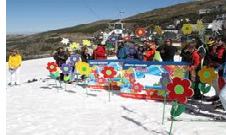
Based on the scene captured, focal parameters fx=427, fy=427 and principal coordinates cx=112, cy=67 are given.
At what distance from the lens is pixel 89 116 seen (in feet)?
34.3

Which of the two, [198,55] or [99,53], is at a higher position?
[99,53]

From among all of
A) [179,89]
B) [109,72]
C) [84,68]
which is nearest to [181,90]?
[179,89]

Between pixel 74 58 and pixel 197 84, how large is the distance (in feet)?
20.0

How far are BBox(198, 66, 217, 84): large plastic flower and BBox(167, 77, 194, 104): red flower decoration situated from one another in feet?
5.84

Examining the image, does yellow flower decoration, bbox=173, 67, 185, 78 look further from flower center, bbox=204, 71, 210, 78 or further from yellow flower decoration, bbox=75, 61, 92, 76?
yellow flower decoration, bbox=75, 61, 92, 76

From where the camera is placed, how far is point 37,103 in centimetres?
1238

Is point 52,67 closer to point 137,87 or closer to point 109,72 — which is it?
point 109,72

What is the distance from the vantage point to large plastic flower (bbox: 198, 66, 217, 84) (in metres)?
10.2

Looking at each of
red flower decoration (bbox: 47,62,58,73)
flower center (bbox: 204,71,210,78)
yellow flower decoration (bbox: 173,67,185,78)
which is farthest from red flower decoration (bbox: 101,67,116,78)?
flower center (bbox: 204,71,210,78)

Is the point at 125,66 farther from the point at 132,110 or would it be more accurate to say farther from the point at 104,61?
the point at 132,110

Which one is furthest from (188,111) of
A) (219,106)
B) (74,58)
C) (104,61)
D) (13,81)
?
(13,81)

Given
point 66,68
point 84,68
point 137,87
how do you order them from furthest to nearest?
point 66,68 < point 84,68 < point 137,87

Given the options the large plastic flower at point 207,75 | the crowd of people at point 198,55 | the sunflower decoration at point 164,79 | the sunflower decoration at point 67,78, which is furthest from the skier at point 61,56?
the large plastic flower at point 207,75

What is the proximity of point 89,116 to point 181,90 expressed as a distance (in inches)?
108
